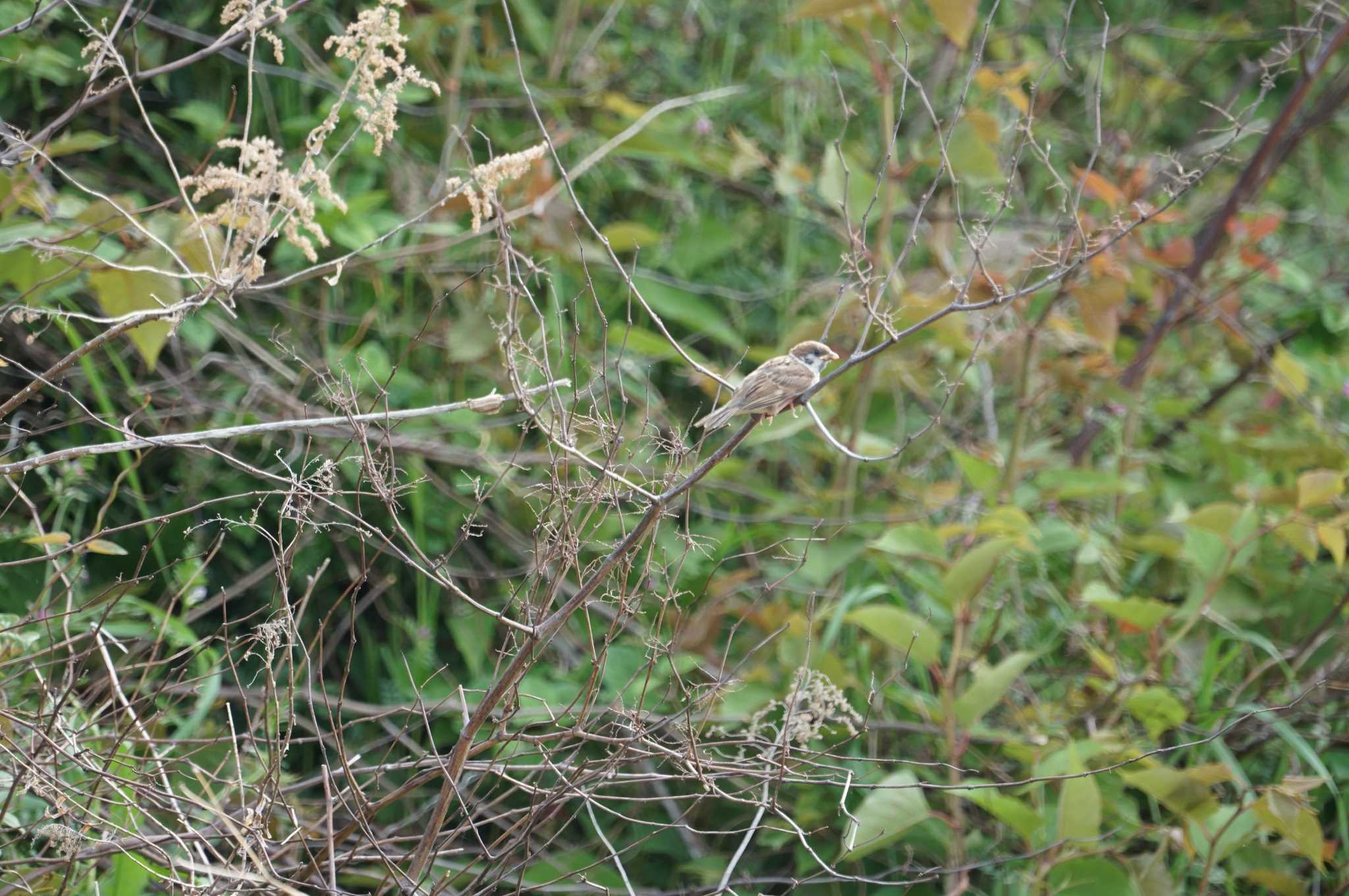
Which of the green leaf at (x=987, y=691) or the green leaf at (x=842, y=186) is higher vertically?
the green leaf at (x=842, y=186)

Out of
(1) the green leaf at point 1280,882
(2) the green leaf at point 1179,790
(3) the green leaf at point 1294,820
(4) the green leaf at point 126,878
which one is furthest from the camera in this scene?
(1) the green leaf at point 1280,882

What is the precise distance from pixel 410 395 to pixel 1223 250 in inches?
123

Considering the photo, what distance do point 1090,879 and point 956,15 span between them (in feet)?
7.57

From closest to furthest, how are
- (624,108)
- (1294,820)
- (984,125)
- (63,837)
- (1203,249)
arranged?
(63,837) → (1294,820) → (984,125) → (624,108) → (1203,249)

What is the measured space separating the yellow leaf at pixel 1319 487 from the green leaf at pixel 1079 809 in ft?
3.88

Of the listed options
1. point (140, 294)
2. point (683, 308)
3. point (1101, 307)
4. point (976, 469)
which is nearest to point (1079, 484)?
point (976, 469)

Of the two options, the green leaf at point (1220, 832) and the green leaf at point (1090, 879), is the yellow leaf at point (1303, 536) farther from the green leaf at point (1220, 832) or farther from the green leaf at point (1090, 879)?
the green leaf at point (1090, 879)

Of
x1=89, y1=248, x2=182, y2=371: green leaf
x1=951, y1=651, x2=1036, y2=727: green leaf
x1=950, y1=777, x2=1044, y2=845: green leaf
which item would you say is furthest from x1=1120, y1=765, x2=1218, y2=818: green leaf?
x1=89, y1=248, x2=182, y2=371: green leaf

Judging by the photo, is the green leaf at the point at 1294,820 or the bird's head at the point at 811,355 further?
the green leaf at the point at 1294,820

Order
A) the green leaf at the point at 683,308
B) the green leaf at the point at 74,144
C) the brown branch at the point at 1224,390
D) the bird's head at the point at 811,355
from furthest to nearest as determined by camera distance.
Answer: the brown branch at the point at 1224,390 < the green leaf at the point at 683,308 < the bird's head at the point at 811,355 < the green leaf at the point at 74,144

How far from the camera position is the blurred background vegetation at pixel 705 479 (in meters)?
2.66

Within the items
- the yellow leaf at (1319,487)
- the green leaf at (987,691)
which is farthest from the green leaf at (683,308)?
the yellow leaf at (1319,487)

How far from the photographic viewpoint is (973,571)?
306 centimetres

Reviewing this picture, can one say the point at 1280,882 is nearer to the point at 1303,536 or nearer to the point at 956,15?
the point at 1303,536
